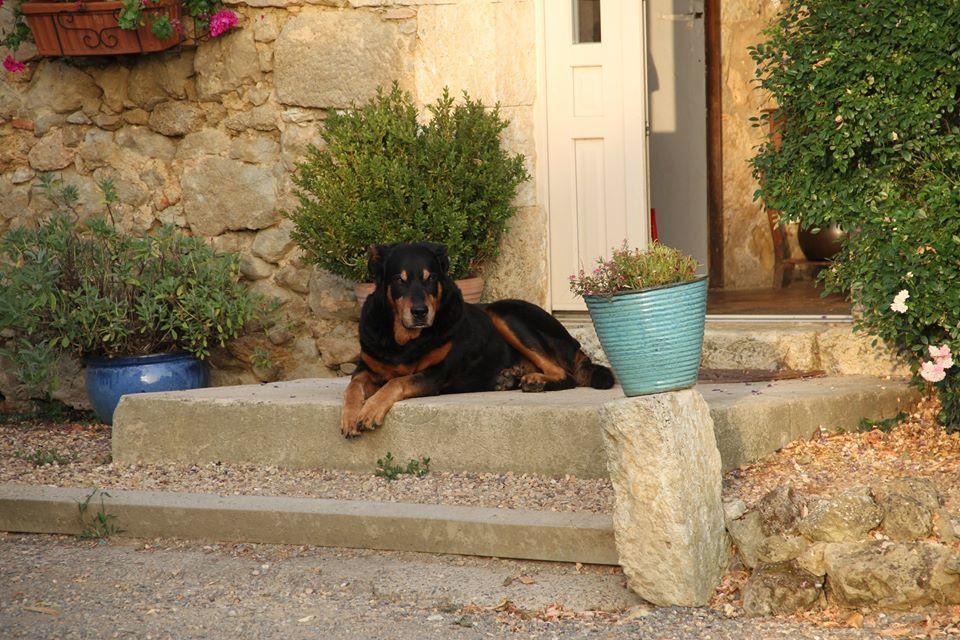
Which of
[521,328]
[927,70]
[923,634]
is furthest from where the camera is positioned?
[521,328]

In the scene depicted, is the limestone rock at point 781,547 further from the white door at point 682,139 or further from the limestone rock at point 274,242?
the white door at point 682,139

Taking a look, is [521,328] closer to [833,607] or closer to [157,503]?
[157,503]

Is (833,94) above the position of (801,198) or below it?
above

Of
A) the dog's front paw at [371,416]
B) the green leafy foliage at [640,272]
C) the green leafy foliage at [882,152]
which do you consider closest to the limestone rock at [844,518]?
the green leafy foliage at [640,272]

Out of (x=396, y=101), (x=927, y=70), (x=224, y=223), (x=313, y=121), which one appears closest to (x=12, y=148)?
(x=224, y=223)

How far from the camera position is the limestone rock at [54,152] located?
25.9ft

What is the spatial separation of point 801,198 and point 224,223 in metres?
3.77

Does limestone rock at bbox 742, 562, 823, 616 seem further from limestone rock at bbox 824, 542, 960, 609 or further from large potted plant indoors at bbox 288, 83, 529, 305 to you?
large potted plant indoors at bbox 288, 83, 529, 305

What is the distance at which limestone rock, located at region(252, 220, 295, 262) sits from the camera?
752 cm

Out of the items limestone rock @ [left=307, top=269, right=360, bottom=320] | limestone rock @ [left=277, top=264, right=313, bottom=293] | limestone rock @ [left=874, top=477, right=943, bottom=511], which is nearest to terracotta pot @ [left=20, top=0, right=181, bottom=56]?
limestone rock @ [left=277, top=264, right=313, bottom=293]

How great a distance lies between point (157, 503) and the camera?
4988 millimetres

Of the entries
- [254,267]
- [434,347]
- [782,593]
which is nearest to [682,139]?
[254,267]

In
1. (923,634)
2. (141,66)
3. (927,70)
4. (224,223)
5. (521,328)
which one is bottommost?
(923,634)

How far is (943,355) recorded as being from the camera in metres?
4.68
